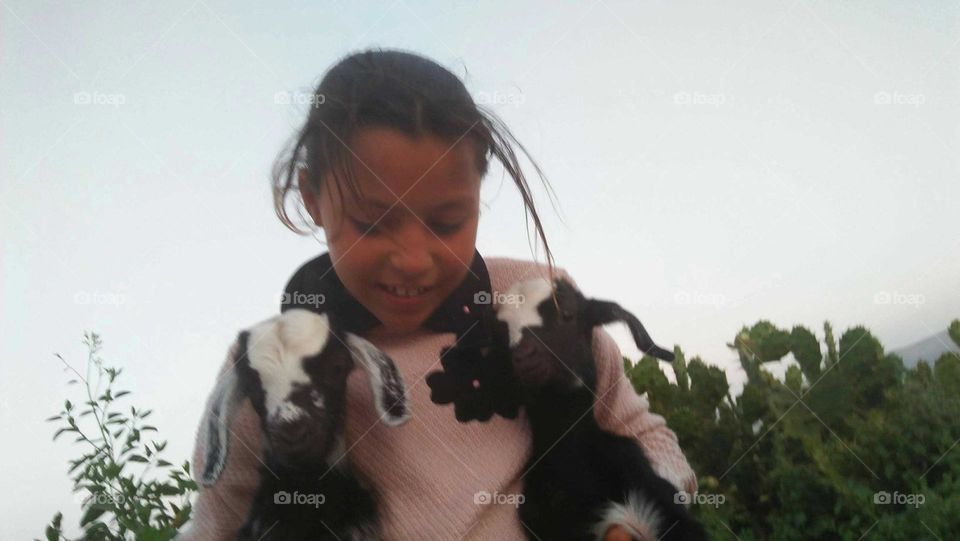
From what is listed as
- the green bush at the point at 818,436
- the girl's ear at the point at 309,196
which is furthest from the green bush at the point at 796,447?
the girl's ear at the point at 309,196

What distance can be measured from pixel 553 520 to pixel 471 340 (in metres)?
0.46

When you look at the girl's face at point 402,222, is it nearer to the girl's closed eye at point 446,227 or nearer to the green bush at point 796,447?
the girl's closed eye at point 446,227

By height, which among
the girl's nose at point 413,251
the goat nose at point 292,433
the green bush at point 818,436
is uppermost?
the girl's nose at point 413,251

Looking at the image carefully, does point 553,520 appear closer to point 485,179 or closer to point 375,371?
point 375,371

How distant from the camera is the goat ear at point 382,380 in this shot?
186cm

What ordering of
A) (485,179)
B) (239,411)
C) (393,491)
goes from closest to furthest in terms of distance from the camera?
(239,411) < (393,491) < (485,179)

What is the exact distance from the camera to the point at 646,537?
2.04 m

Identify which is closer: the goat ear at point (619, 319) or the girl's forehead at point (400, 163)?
the girl's forehead at point (400, 163)

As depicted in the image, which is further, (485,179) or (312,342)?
(485,179)

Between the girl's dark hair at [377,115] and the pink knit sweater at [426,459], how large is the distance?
1.07 feet

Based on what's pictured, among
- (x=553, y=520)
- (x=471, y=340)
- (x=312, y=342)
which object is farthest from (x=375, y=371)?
(x=553, y=520)

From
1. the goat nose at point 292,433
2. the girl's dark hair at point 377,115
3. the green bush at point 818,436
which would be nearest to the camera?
the goat nose at point 292,433

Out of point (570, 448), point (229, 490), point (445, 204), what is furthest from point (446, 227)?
point (229, 490)

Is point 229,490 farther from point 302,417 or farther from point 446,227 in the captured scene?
point 446,227
